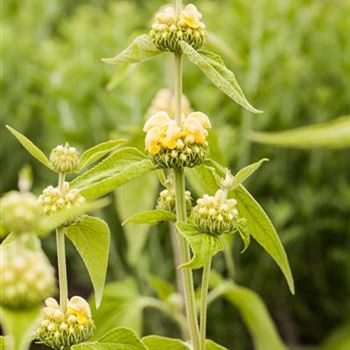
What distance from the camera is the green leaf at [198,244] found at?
501 millimetres

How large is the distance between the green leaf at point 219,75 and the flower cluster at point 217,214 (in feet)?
0.21

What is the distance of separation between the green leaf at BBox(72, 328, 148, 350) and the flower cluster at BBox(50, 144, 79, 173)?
0.10m

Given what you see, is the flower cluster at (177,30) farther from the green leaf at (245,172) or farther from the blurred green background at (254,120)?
the blurred green background at (254,120)

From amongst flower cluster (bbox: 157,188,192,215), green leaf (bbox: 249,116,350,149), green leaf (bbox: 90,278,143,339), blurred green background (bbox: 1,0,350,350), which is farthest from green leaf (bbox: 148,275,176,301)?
green leaf (bbox: 249,116,350,149)

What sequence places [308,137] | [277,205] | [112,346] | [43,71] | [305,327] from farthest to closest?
[43,71] → [305,327] → [277,205] → [112,346] → [308,137]

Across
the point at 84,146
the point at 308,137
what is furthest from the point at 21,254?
the point at 84,146

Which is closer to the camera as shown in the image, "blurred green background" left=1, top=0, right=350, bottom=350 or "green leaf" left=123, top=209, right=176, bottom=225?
"green leaf" left=123, top=209, right=176, bottom=225

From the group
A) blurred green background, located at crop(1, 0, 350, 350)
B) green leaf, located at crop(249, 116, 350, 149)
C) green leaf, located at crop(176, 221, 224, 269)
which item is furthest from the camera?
blurred green background, located at crop(1, 0, 350, 350)

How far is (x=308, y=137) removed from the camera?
33 centimetres

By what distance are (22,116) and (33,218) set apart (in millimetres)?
1405

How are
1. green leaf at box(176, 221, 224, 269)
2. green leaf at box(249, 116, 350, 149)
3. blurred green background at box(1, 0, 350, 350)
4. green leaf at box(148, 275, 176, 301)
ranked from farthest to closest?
blurred green background at box(1, 0, 350, 350) < green leaf at box(148, 275, 176, 301) < green leaf at box(176, 221, 224, 269) < green leaf at box(249, 116, 350, 149)

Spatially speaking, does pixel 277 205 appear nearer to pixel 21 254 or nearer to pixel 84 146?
pixel 84 146

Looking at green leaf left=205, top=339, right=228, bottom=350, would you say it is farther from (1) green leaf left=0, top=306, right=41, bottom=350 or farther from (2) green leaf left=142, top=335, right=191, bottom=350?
(1) green leaf left=0, top=306, right=41, bottom=350

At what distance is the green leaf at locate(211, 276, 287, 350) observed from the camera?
101 centimetres
